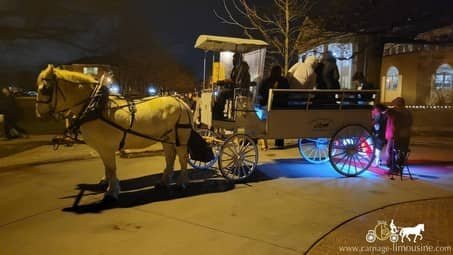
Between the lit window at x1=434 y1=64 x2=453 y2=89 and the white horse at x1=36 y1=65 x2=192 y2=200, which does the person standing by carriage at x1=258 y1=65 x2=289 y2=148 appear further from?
the lit window at x1=434 y1=64 x2=453 y2=89

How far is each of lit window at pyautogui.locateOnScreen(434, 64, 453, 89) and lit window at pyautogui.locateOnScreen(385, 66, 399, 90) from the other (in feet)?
9.66

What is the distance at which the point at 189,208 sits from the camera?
666 centimetres

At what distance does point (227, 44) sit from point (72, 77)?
4.05m

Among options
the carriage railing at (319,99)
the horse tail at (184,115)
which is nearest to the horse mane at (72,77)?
the horse tail at (184,115)

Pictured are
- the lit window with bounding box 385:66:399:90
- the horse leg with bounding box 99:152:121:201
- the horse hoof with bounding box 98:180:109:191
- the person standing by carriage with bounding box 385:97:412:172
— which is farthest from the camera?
the lit window with bounding box 385:66:399:90

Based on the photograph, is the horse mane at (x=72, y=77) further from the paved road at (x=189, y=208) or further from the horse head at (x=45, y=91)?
the paved road at (x=189, y=208)

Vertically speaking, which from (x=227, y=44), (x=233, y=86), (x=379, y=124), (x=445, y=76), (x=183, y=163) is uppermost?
(x=445, y=76)

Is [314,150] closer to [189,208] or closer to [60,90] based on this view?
[189,208]

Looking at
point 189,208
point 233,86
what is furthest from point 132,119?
point 233,86

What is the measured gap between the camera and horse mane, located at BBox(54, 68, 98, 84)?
6465 mm

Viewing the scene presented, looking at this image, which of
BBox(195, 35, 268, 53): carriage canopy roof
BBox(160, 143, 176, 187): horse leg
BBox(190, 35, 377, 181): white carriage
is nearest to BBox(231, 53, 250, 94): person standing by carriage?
BBox(190, 35, 377, 181): white carriage

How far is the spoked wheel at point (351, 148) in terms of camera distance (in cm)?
921

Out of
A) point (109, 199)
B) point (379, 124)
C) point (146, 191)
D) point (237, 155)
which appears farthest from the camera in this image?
point (379, 124)

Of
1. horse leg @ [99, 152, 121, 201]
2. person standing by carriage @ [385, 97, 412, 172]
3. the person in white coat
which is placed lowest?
horse leg @ [99, 152, 121, 201]
